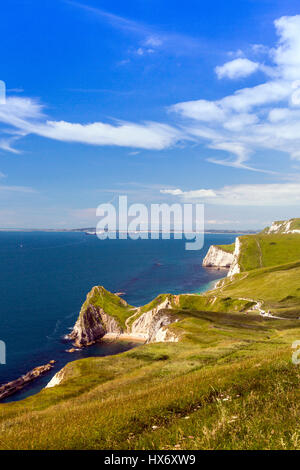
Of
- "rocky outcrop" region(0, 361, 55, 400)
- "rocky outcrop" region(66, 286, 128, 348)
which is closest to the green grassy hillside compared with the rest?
"rocky outcrop" region(66, 286, 128, 348)

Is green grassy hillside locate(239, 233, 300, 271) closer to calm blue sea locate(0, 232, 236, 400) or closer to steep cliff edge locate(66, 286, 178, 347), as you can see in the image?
calm blue sea locate(0, 232, 236, 400)

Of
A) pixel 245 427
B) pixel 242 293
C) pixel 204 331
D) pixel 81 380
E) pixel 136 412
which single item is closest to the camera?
pixel 245 427

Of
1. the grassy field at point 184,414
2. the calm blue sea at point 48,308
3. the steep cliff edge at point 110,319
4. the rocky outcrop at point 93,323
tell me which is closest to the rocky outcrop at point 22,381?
the calm blue sea at point 48,308

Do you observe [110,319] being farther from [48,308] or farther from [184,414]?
[184,414]

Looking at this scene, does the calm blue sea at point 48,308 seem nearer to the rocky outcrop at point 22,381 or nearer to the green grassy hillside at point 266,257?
the rocky outcrop at point 22,381

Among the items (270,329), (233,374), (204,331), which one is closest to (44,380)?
(204,331)
